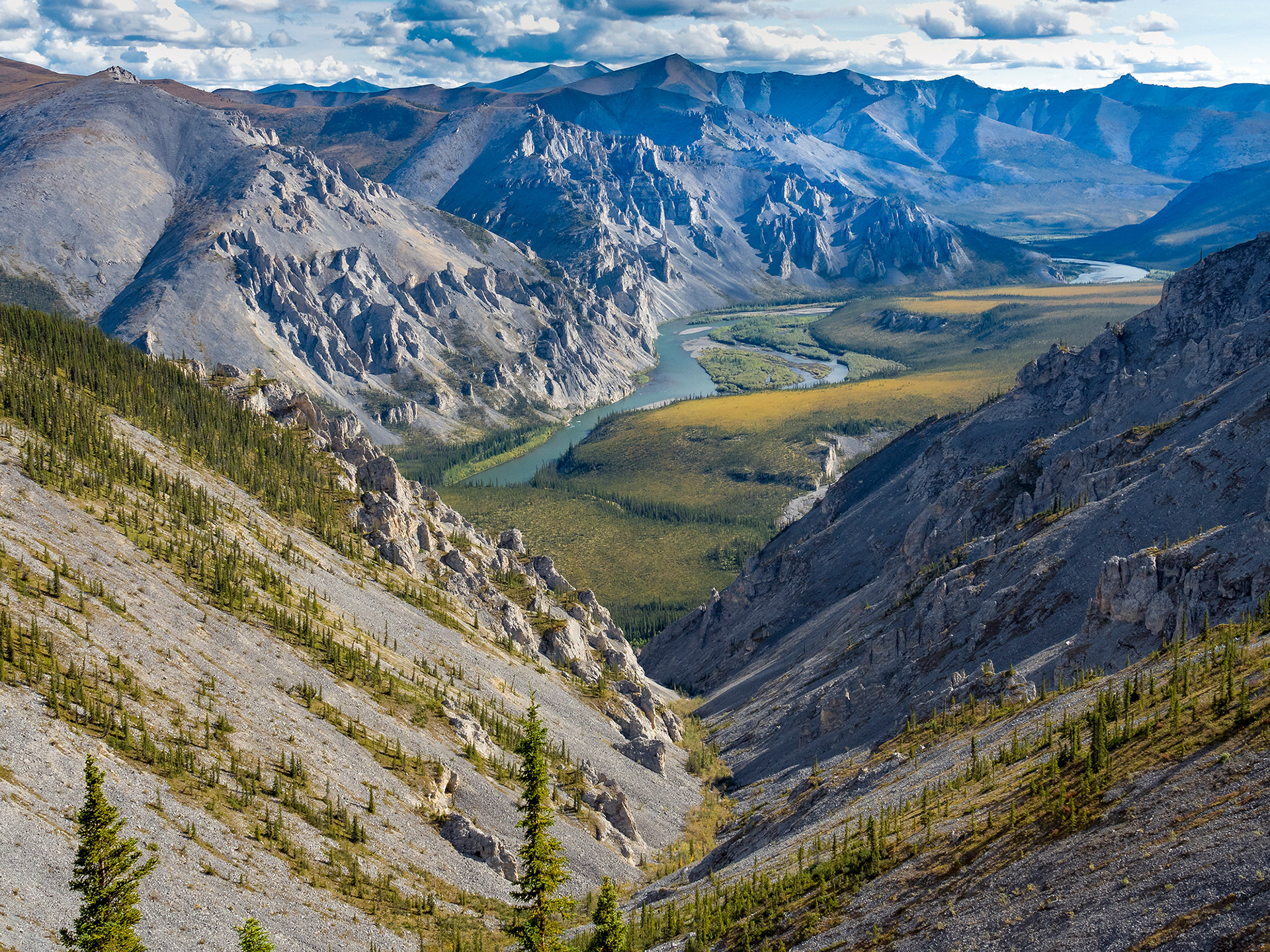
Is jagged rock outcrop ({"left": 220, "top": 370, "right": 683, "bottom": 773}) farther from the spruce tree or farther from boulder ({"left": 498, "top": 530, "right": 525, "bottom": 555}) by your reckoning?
the spruce tree

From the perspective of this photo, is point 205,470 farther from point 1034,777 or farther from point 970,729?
point 1034,777

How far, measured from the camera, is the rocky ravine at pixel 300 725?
49.0 m


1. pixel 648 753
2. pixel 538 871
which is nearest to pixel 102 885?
pixel 538 871

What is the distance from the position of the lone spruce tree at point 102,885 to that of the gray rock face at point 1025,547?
53.7m

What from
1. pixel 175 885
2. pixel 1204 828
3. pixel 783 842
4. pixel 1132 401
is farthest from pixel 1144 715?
pixel 1132 401

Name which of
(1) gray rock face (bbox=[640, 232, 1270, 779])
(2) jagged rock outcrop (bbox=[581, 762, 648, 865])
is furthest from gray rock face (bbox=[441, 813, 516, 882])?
(1) gray rock face (bbox=[640, 232, 1270, 779])

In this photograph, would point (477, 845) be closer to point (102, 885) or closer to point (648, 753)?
point (102, 885)

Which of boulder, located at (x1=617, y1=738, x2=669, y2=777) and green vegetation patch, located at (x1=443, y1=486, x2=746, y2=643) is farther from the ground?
boulder, located at (x1=617, y1=738, x2=669, y2=777)

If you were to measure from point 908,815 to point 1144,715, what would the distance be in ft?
42.7

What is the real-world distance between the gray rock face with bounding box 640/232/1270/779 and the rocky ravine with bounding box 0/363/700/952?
17894 millimetres

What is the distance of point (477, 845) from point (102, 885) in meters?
28.9

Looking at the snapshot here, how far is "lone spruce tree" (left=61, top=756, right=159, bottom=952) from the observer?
38.6 metres

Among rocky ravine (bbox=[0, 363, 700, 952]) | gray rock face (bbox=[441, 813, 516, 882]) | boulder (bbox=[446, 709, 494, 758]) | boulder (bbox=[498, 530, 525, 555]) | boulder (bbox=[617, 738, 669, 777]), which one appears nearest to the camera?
rocky ravine (bbox=[0, 363, 700, 952])

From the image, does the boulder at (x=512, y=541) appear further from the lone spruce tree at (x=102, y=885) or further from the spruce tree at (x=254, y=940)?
the spruce tree at (x=254, y=940)
